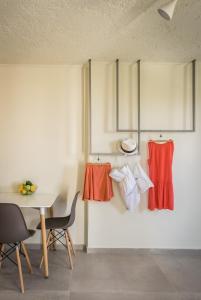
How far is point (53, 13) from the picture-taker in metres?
2.23

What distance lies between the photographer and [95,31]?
254cm

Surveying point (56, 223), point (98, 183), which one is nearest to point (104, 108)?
point (98, 183)

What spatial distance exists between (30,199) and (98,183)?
2.83 feet

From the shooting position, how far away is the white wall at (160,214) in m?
3.39

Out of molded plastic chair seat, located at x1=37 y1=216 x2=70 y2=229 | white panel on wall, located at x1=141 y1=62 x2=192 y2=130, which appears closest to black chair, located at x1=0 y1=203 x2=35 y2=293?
molded plastic chair seat, located at x1=37 y1=216 x2=70 y2=229

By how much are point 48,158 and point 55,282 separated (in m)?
1.54

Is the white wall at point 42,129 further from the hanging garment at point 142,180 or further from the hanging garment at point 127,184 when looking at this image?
the hanging garment at point 142,180

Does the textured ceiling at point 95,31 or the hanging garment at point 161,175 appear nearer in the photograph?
the textured ceiling at point 95,31

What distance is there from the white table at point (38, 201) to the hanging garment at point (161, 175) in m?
1.30

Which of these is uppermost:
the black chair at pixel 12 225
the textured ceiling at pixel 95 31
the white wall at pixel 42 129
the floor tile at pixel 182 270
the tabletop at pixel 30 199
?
Result: the textured ceiling at pixel 95 31

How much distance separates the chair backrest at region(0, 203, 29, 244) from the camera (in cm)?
245

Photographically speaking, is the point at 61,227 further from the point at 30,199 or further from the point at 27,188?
the point at 27,188

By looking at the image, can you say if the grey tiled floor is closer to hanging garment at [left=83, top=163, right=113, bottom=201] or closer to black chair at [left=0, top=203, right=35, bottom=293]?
black chair at [left=0, top=203, right=35, bottom=293]

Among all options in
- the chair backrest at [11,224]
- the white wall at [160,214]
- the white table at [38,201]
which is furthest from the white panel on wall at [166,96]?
the chair backrest at [11,224]
